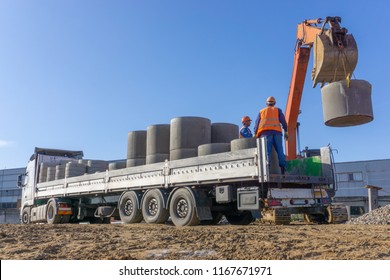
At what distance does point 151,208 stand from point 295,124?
4.90 meters

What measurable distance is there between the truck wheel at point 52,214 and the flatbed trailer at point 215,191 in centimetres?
183

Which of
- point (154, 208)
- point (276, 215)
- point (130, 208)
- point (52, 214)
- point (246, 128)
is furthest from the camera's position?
point (52, 214)

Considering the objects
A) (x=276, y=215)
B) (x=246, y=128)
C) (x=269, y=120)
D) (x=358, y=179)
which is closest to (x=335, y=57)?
(x=269, y=120)

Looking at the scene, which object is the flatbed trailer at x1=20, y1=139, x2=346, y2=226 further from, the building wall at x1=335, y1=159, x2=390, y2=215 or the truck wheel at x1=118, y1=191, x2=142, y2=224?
the building wall at x1=335, y1=159, x2=390, y2=215

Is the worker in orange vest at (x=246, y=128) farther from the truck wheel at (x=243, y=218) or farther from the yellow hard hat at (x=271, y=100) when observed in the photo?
the truck wheel at (x=243, y=218)

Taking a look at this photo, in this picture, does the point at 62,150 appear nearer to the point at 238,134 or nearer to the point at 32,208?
the point at 32,208

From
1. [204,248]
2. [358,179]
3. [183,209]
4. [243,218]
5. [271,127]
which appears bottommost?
[204,248]

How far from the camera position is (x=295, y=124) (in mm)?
11234

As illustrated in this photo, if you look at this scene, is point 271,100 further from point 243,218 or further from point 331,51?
point 243,218

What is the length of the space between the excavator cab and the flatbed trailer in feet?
5.86

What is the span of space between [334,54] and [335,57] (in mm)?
74

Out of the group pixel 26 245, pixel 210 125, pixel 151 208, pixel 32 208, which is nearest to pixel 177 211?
pixel 151 208

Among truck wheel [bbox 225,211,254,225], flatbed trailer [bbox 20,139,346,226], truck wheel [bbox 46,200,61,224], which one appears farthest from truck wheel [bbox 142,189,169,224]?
truck wheel [bbox 46,200,61,224]

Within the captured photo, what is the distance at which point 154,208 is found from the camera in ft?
31.1
